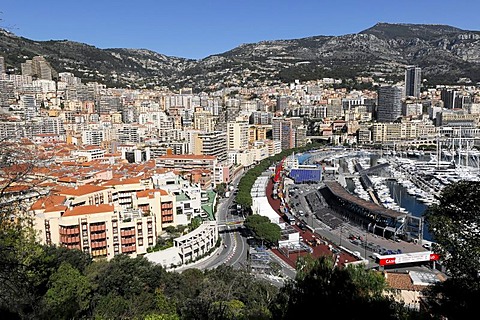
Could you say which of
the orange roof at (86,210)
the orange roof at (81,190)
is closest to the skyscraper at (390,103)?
the orange roof at (81,190)

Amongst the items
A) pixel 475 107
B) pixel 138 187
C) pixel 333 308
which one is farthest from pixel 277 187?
pixel 475 107

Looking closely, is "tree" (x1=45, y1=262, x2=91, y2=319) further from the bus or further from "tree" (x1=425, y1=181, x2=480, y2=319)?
the bus

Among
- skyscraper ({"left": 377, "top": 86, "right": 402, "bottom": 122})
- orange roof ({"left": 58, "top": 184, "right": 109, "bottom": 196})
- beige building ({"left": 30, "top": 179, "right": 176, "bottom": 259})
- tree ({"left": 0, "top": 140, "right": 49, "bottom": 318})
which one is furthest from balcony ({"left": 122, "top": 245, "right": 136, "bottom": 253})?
skyscraper ({"left": 377, "top": 86, "right": 402, "bottom": 122})

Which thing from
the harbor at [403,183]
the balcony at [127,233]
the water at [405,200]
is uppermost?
the balcony at [127,233]

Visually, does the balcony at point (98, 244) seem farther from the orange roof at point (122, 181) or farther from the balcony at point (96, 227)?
the orange roof at point (122, 181)

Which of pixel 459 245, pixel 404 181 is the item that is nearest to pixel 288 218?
pixel 404 181

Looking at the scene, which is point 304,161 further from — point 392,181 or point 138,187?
point 138,187
